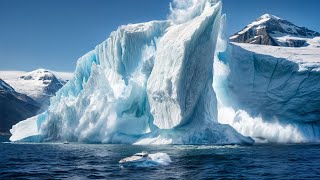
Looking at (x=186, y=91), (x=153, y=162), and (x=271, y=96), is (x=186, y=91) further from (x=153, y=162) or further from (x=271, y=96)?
(x=153, y=162)

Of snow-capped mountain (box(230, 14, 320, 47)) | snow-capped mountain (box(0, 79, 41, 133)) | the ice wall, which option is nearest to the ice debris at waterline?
the ice wall

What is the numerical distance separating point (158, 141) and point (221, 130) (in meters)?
6.88

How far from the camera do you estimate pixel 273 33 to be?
97938mm

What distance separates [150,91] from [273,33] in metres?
60.5

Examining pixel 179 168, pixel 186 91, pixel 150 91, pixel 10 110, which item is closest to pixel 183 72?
pixel 186 91

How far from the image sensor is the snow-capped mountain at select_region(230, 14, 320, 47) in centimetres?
8988

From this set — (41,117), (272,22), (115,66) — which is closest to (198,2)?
(115,66)

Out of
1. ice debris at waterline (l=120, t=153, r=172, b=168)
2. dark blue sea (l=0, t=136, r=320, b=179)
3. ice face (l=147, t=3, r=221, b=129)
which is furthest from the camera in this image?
ice face (l=147, t=3, r=221, b=129)

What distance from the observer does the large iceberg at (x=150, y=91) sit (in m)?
43.6

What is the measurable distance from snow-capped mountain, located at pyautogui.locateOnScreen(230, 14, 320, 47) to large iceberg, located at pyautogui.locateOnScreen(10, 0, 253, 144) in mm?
42950

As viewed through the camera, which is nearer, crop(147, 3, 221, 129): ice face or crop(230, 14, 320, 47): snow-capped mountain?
crop(147, 3, 221, 129): ice face

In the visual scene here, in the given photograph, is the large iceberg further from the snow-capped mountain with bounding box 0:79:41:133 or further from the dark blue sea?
the snow-capped mountain with bounding box 0:79:41:133

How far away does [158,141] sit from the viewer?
43938mm

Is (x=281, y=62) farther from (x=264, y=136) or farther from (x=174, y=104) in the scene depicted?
(x=174, y=104)
